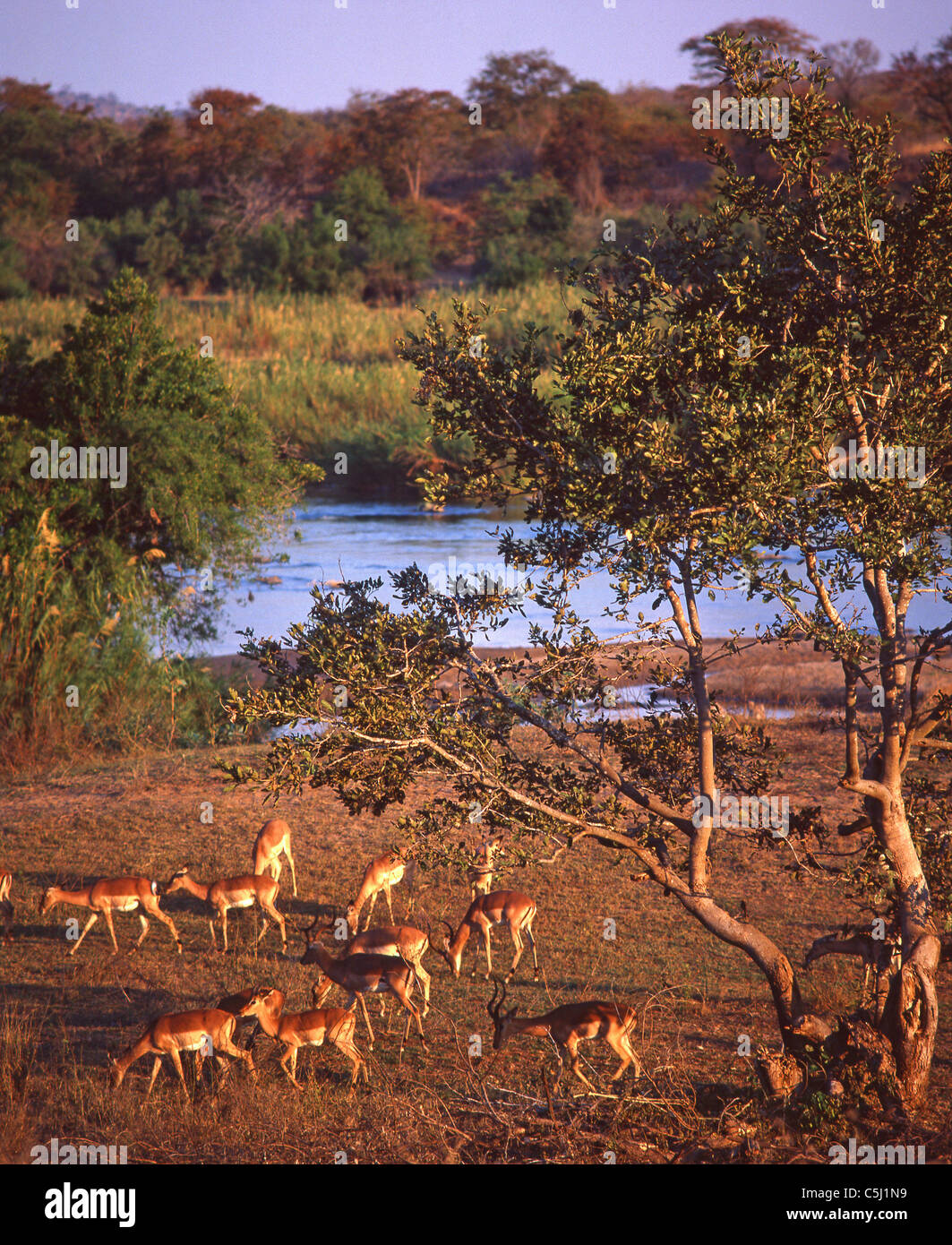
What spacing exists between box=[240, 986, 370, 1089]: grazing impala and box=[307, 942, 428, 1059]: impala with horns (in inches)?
22.4

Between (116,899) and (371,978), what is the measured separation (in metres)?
2.16

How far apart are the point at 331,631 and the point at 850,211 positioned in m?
3.01

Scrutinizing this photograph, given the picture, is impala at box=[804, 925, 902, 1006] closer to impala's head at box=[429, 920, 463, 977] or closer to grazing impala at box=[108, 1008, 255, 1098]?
impala's head at box=[429, 920, 463, 977]

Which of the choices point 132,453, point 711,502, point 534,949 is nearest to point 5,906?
point 534,949

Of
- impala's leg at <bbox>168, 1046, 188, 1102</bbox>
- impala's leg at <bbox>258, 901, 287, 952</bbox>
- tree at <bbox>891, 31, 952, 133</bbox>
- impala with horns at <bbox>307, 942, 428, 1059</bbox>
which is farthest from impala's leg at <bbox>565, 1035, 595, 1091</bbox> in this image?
tree at <bbox>891, 31, 952, 133</bbox>

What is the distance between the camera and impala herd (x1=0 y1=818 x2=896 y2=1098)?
6.63 m

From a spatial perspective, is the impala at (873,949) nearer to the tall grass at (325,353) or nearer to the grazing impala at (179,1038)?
the grazing impala at (179,1038)

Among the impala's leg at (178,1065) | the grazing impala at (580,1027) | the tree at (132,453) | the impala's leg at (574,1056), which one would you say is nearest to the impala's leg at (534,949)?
the grazing impala at (580,1027)

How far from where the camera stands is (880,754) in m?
6.43

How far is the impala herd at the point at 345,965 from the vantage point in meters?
6.63

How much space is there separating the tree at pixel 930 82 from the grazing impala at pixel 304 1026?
158 ft

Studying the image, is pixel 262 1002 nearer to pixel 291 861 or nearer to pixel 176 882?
pixel 176 882
